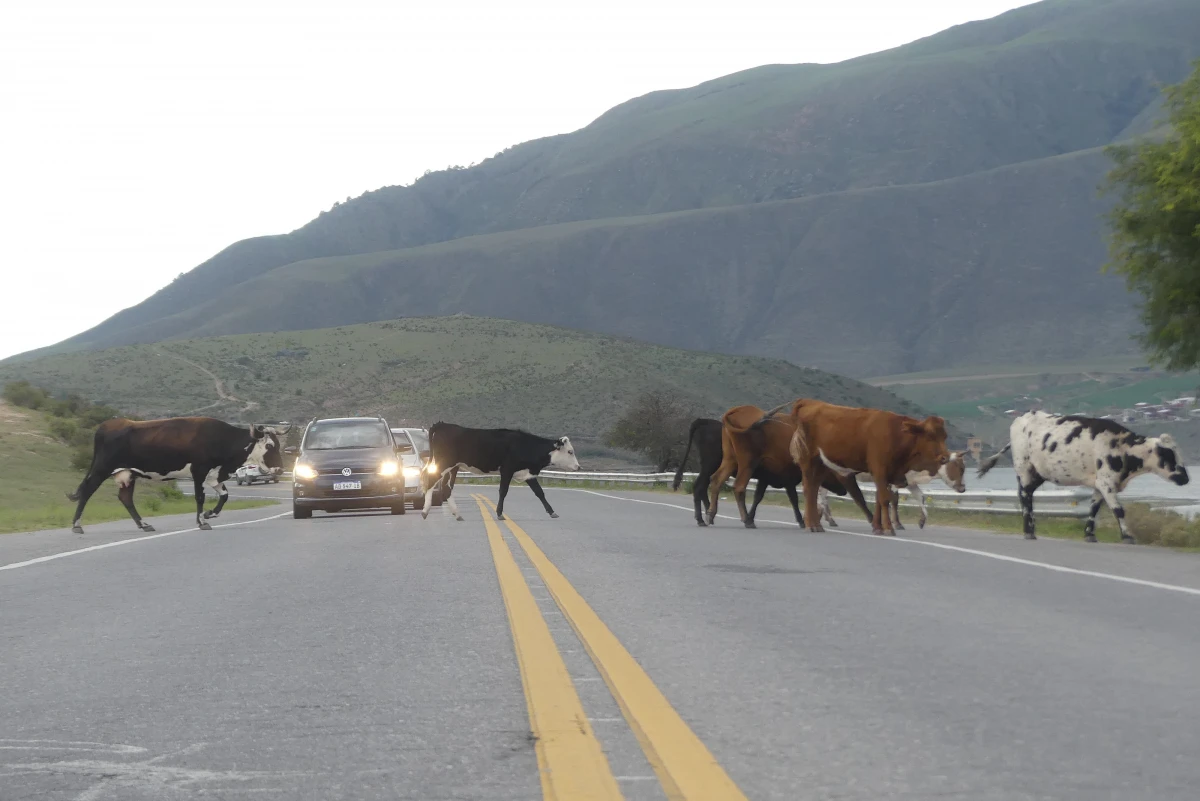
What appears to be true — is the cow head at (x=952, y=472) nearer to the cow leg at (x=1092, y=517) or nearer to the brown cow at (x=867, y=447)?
the brown cow at (x=867, y=447)

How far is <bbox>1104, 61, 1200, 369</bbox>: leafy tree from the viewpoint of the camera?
23750mm

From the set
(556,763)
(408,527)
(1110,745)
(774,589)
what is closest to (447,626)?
(774,589)

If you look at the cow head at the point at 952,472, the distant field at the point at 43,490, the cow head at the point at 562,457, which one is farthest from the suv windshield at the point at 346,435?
the cow head at the point at 952,472

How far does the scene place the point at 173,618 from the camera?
9.99 meters

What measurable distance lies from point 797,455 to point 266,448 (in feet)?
33.9

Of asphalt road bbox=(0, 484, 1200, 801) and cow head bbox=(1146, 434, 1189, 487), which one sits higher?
cow head bbox=(1146, 434, 1189, 487)

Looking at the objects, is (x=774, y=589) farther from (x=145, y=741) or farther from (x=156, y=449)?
(x=156, y=449)

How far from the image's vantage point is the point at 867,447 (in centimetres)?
2011

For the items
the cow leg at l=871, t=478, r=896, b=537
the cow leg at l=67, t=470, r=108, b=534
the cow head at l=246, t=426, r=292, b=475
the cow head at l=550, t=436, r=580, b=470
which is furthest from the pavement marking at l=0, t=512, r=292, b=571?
the cow leg at l=871, t=478, r=896, b=537

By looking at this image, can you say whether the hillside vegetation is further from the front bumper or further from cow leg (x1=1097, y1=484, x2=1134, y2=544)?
cow leg (x1=1097, y1=484, x2=1134, y2=544)

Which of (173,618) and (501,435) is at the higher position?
(501,435)

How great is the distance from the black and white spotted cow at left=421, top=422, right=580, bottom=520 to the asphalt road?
10703 mm

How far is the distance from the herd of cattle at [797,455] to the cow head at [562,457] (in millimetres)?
24

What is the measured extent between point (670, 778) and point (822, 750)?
751 millimetres
